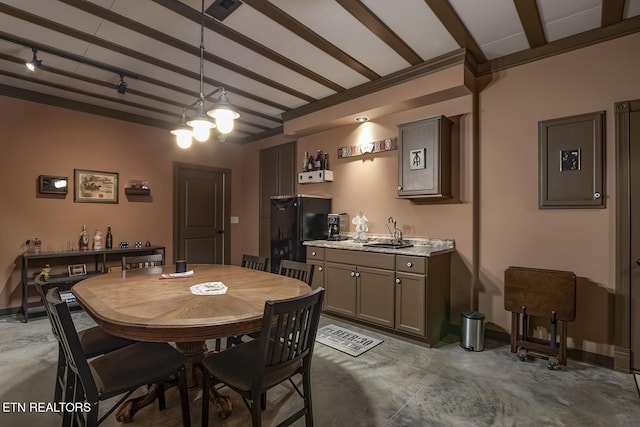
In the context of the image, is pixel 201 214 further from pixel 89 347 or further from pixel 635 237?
pixel 635 237

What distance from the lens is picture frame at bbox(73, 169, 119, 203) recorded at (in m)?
4.41

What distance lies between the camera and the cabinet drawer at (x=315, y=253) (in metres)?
3.95

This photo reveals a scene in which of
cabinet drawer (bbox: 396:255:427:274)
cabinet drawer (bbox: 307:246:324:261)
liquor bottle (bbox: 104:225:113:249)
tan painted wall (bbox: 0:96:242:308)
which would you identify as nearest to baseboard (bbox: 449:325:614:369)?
cabinet drawer (bbox: 396:255:427:274)

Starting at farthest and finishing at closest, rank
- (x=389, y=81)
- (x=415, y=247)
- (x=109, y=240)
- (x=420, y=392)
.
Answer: (x=109, y=240) < (x=389, y=81) < (x=415, y=247) < (x=420, y=392)

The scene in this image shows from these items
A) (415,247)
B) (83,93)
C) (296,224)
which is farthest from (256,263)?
(83,93)

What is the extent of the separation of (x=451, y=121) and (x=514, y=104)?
0.59m

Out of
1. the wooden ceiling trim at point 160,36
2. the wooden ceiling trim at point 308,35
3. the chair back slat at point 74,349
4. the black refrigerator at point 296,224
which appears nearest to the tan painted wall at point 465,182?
the black refrigerator at point 296,224

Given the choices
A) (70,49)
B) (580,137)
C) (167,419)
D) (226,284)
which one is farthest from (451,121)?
(70,49)

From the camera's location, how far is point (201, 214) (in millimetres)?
5773

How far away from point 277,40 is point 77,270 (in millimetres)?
3854

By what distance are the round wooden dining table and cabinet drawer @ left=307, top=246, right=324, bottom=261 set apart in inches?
54.7

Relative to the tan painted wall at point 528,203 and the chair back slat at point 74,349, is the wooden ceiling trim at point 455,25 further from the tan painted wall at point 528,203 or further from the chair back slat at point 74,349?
the chair back slat at point 74,349

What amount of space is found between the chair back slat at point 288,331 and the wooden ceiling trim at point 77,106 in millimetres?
4584

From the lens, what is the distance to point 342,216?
4488 mm
